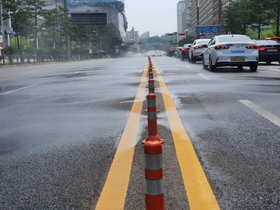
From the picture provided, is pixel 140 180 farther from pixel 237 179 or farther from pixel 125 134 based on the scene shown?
pixel 125 134

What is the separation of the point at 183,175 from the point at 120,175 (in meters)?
0.56

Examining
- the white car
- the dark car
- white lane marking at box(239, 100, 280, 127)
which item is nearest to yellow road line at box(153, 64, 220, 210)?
white lane marking at box(239, 100, 280, 127)

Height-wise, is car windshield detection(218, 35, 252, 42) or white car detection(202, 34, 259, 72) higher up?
car windshield detection(218, 35, 252, 42)

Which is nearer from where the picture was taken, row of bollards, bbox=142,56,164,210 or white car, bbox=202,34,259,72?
row of bollards, bbox=142,56,164,210

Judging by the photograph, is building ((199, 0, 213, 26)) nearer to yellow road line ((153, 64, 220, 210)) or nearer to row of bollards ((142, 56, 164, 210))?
yellow road line ((153, 64, 220, 210))

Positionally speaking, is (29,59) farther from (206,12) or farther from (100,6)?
(100,6)

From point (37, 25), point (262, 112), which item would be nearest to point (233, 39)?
point (262, 112)

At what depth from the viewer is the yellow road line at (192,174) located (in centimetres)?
301

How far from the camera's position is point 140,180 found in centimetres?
352

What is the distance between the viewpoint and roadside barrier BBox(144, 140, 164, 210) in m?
2.24

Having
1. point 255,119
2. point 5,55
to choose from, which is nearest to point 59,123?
point 255,119

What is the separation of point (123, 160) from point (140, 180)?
65cm

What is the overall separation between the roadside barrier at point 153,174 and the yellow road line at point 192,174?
696 mm

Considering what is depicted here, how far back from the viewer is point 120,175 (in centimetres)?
367
